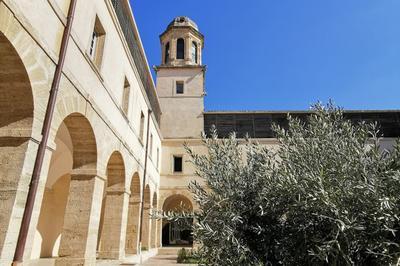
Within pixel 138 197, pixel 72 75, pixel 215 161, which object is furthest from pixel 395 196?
pixel 138 197

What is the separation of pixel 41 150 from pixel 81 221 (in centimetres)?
266

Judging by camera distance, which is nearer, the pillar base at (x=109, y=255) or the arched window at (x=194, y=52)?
the pillar base at (x=109, y=255)

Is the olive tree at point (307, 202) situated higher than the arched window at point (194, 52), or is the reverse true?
the arched window at point (194, 52)

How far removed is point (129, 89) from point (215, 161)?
8.02m

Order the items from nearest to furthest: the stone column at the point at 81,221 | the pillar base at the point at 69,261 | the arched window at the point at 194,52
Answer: the pillar base at the point at 69,261, the stone column at the point at 81,221, the arched window at the point at 194,52

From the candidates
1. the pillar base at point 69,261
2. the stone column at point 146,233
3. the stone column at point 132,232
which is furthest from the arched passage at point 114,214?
the stone column at point 146,233

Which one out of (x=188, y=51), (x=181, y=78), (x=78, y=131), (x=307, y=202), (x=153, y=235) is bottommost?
(x=307, y=202)

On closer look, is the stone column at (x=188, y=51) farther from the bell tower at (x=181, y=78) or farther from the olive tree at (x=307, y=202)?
the olive tree at (x=307, y=202)

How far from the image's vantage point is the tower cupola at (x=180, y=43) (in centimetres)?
2303

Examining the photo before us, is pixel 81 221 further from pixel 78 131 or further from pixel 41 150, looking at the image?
pixel 41 150

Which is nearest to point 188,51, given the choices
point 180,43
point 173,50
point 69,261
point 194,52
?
point 194,52

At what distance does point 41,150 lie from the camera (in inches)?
190

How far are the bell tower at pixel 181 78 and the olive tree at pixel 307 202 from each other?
18321 mm

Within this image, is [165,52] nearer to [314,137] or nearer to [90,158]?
[90,158]
